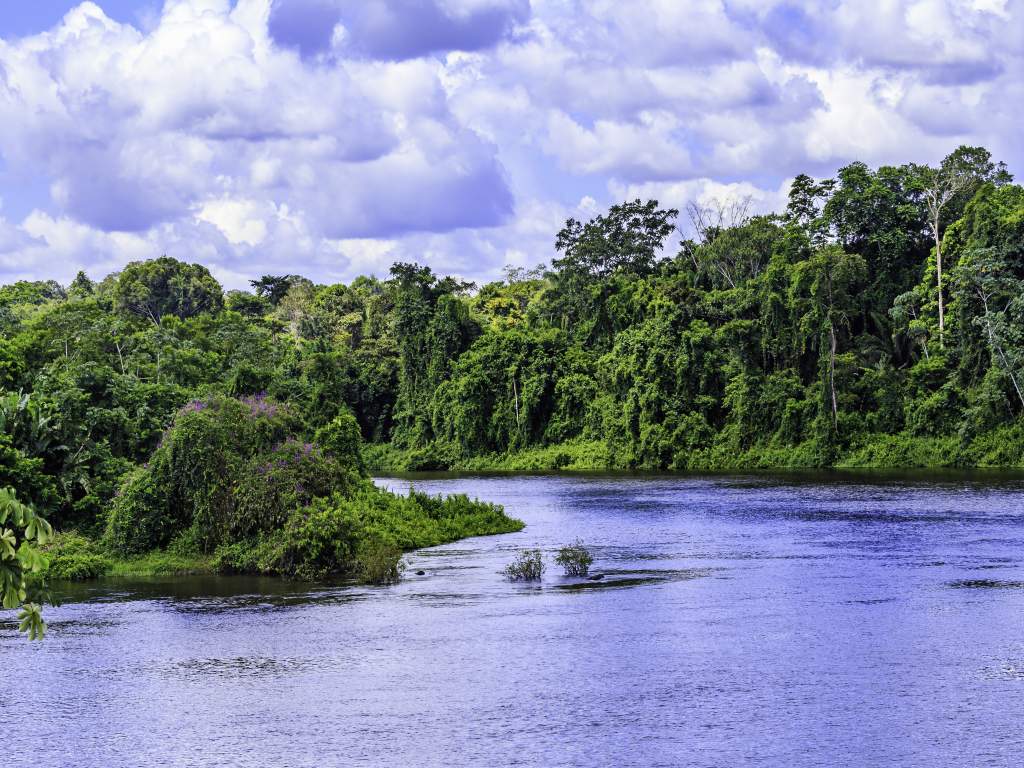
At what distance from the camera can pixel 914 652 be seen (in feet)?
65.8

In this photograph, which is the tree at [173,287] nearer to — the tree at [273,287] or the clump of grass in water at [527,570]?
the tree at [273,287]

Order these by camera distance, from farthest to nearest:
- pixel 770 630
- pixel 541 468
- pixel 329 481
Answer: pixel 541 468
pixel 329 481
pixel 770 630

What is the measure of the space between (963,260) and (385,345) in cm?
5111

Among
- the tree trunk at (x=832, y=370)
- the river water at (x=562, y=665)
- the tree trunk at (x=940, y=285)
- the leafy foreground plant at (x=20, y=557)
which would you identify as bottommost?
the river water at (x=562, y=665)

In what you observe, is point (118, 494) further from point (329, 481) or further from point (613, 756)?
point (613, 756)

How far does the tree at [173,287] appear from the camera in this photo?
110062 millimetres

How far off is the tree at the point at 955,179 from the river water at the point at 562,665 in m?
43.6

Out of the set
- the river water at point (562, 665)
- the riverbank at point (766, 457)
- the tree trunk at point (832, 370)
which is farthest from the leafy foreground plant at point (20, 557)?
the tree trunk at point (832, 370)

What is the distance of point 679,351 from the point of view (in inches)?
3017

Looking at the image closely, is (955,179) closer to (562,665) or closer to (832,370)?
(832,370)

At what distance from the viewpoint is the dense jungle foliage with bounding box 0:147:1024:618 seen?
32.3 m

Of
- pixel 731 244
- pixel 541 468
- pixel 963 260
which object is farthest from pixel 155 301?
pixel 963 260

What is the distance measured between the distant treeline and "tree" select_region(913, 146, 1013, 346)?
13 centimetres

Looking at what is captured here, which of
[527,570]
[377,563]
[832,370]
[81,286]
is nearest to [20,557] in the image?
[527,570]
